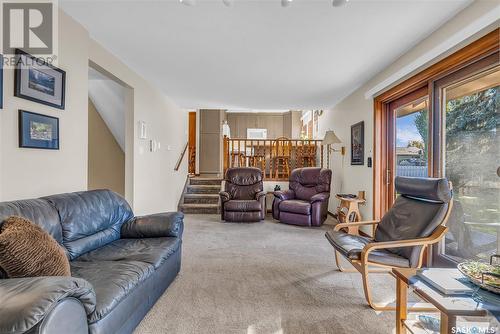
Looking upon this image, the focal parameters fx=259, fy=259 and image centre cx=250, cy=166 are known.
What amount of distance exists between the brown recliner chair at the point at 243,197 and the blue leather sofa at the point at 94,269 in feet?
8.12

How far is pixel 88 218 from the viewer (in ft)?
7.04

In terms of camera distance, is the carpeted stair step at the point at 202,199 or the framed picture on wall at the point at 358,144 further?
the carpeted stair step at the point at 202,199

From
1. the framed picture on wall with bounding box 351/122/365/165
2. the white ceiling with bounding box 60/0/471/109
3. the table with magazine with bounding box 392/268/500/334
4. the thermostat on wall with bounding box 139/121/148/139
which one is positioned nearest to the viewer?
the table with magazine with bounding box 392/268/500/334

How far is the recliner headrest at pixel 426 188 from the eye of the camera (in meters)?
2.11

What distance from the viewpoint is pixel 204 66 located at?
11.3ft

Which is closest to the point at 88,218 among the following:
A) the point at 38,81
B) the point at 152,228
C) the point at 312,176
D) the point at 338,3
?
the point at 152,228

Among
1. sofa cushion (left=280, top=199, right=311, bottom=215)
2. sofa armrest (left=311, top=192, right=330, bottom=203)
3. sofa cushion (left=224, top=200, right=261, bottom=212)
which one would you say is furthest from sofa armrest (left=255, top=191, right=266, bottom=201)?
sofa armrest (left=311, top=192, right=330, bottom=203)

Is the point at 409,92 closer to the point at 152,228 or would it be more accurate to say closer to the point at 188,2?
the point at 188,2

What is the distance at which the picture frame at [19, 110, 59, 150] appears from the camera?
194 centimetres

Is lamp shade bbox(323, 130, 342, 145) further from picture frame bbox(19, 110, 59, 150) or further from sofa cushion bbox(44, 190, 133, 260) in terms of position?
picture frame bbox(19, 110, 59, 150)

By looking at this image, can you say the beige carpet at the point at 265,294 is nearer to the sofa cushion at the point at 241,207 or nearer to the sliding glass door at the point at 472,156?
the sliding glass door at the point at 472,156

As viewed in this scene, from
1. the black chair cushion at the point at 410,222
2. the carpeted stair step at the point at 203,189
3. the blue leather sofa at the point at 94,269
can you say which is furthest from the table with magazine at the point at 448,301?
the carpeted stair step at the point at 203,189

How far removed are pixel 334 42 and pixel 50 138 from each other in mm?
2844

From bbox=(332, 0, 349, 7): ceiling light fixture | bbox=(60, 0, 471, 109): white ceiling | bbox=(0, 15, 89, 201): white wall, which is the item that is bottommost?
bbox=(0, 15, 89, 201): white wall
